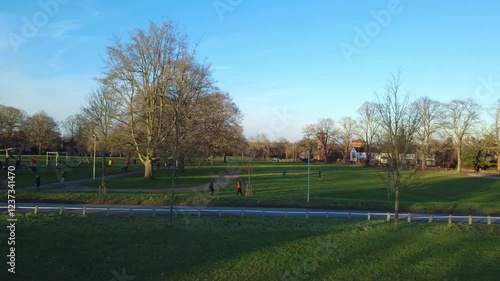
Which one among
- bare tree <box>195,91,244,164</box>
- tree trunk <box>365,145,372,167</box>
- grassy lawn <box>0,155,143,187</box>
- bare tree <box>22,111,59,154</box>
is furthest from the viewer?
tree trunk <box>365,145,372,167</box>

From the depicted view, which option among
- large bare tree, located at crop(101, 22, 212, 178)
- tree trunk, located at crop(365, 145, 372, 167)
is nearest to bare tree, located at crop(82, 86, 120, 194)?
large bare tree, located at crop(101, 22, 212, 178)

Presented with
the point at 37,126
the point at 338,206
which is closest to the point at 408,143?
the point at 338,206

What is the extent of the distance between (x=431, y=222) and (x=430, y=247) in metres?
5.08

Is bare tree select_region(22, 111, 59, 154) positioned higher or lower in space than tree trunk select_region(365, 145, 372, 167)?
higher

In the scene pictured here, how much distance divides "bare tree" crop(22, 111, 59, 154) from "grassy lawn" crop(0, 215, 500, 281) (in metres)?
73.5

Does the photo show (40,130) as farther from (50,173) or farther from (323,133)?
(323,133)

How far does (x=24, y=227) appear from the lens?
593 inches

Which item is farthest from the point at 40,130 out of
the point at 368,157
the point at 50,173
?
the point at 368,157

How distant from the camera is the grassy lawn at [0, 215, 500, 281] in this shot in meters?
11.5

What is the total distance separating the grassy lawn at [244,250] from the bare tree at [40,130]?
241 ft

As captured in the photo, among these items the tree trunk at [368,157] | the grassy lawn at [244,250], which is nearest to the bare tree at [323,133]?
the tree trunk at [368,157]

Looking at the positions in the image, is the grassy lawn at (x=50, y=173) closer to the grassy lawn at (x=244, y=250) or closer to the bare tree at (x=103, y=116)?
the bare tree at (x=103, y=116)

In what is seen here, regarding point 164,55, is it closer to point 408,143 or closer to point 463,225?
point 408,143

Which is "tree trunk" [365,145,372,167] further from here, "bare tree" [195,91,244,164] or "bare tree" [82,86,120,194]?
"bare tree" [82,86,120,194]
